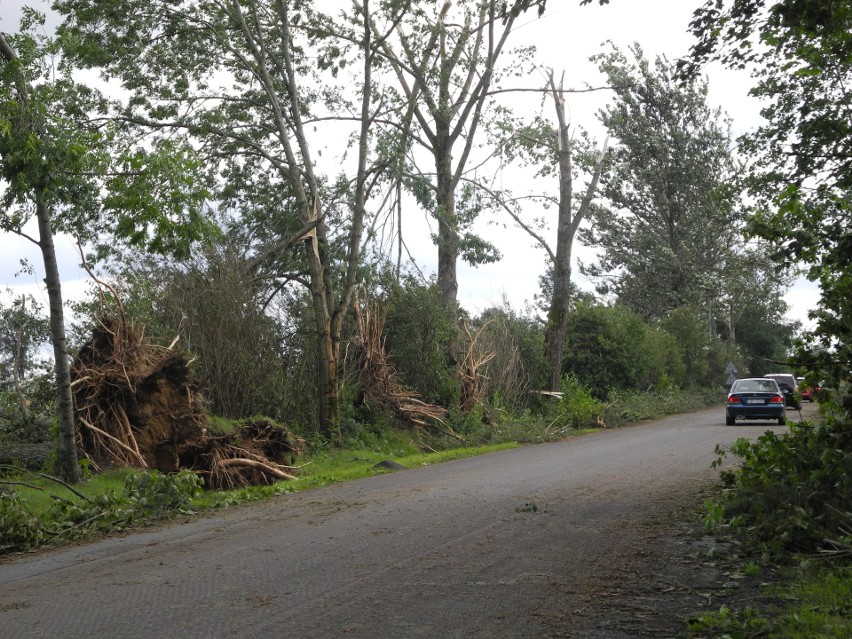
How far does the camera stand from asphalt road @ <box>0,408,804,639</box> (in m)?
6.06

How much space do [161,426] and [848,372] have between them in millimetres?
10719

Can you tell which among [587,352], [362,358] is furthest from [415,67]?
[587,352]

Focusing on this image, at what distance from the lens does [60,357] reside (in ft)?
43.0

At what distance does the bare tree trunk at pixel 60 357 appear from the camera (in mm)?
13141

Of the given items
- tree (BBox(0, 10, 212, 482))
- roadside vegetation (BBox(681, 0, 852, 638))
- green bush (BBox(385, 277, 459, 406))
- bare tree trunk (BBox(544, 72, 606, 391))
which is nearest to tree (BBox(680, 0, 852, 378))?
roadside vegetation (BBox(681, 0, 852, 638))

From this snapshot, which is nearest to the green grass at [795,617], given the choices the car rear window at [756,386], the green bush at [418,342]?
the green bush at [418,342]

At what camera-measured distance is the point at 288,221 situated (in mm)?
24969

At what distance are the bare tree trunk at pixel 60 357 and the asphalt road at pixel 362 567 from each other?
2.79 meters

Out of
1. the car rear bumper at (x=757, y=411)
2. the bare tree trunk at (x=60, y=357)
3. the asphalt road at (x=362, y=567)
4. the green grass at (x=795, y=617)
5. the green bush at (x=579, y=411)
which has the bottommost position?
the green grass at (x=795, y=617)

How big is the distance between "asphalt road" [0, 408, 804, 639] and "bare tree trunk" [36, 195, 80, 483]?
279 cm

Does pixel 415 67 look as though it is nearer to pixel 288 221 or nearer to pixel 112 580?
pixel 288 221

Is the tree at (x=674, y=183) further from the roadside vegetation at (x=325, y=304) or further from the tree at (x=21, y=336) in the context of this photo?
the tree at (x=21, y=336)

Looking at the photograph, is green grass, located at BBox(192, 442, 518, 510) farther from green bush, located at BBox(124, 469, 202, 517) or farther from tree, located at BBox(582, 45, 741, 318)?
tree, located at BBox(582, 45, 741, 318)

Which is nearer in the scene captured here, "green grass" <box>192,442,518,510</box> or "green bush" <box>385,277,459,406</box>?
"green grass" <box>192,442,518,510</box>
